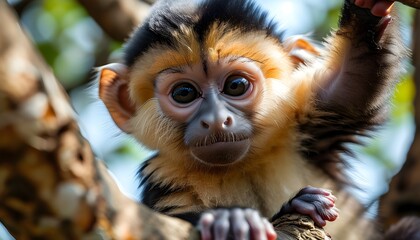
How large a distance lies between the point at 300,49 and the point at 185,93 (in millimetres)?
1037

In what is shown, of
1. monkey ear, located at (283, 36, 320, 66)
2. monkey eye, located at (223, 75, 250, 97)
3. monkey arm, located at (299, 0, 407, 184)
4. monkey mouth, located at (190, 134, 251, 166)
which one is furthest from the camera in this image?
monkey ear, located at (283, 36, 320, 66)

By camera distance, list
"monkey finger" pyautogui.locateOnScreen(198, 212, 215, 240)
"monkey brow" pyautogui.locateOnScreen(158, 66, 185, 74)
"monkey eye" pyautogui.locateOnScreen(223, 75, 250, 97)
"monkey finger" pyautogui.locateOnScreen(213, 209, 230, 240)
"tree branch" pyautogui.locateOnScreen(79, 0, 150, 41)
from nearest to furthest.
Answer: "monkey finger" pyautogui.locateOnScreen(198, 212, 215, 240) → "monkey finger" pyautogui.locateOnScreen(213, 209, 230, 240) → "monkey eye" pyautogui.locateOnScreen(223, 75, 250, 97) → "monkey brow" pyautogui.locateOnScreen(158, 66, 185, 74) → "tree branch" pyautogui.locateOnScreen(79, 0, 150, 41)

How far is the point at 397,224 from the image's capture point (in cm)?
577

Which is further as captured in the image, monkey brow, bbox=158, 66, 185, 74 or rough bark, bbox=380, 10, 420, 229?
rough bark, bbox=380, 10, 420, 229

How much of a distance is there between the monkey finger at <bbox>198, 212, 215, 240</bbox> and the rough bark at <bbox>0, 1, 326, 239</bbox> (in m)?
0.82

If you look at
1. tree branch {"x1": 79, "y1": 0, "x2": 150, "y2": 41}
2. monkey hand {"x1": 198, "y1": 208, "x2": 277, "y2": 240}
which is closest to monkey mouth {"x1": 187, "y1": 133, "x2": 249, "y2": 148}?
monkey hand {"x1": 198, "y1": 208, "x2": 277, "y2": 240}

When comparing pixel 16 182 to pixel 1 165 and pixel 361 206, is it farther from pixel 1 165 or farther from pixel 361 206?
pixel 361 206

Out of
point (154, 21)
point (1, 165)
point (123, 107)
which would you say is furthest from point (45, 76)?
point (123, 107)

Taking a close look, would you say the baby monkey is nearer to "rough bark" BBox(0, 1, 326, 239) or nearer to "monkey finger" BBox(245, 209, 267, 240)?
"monkey finger" BBox(245, 209, 267, 240)

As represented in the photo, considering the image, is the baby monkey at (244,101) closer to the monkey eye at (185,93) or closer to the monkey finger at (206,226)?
the monkey eye at (185,93)

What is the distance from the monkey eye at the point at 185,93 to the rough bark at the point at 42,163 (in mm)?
3124

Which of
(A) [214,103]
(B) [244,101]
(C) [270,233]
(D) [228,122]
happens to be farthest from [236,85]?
(C) [270,233]

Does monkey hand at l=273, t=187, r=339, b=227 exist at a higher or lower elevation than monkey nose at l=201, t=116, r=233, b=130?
higher

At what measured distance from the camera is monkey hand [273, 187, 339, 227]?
391 centimetres
